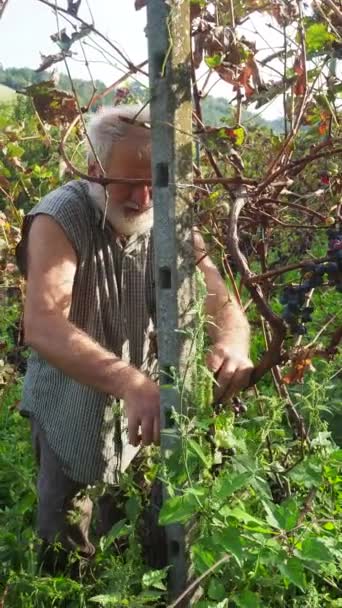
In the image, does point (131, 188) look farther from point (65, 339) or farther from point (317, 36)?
point (317, 36)

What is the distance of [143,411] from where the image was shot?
1.83 m

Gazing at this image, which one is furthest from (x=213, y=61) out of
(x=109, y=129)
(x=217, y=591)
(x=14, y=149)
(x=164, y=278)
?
(x=14, y=149)

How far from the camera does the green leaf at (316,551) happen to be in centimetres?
Answer: 158

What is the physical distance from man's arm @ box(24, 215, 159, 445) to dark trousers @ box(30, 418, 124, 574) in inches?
26.7

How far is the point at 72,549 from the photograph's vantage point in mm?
2756

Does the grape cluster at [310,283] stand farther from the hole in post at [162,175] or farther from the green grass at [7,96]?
the green grass at [7,96]

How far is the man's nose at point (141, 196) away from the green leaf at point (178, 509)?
102cm

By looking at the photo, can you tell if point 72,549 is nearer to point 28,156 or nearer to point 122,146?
point 122,146

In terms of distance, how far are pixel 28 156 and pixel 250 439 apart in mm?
15808

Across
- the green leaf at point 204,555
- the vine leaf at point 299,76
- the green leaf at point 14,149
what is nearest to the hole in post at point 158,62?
the vine leaf at point 299,76

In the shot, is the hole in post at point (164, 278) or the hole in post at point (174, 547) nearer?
the hole in post at point (164, 278)

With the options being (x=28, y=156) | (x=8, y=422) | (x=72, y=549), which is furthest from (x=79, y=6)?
(x=28, y=156)

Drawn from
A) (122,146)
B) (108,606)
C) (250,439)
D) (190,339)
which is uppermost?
(122,146)

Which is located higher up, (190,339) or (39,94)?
(39,94)
